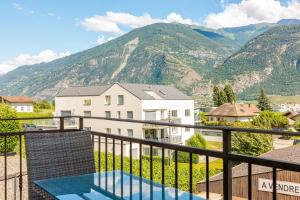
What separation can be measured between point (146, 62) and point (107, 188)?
151673 mm

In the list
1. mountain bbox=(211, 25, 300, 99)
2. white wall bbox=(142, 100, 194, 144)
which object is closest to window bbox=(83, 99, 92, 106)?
white wall bbox=(142, 100, 194, 144)

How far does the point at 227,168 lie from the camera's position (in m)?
2.06

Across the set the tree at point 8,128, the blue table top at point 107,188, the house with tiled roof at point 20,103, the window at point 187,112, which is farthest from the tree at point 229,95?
the blue table top at point 107,188

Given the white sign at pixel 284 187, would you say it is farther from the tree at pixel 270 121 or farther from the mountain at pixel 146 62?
the mountain at pixel 146 62

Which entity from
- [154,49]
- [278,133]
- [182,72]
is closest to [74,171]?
[278,133]

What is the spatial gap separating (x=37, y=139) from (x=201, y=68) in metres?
144

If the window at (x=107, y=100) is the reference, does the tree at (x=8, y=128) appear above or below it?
below

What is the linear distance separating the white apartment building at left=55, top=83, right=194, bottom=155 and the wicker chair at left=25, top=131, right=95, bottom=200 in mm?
28009

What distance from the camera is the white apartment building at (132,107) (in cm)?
3166

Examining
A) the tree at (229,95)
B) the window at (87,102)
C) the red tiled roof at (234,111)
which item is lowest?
the red tiled roof at (234,111)

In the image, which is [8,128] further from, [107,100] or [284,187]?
[107,100]

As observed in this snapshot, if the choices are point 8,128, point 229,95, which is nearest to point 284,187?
point 8,128

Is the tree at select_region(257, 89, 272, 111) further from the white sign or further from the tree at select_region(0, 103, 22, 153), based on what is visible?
the tree at select_region(0, 103, 22, 153)

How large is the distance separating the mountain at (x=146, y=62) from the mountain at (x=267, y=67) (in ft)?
52.4
